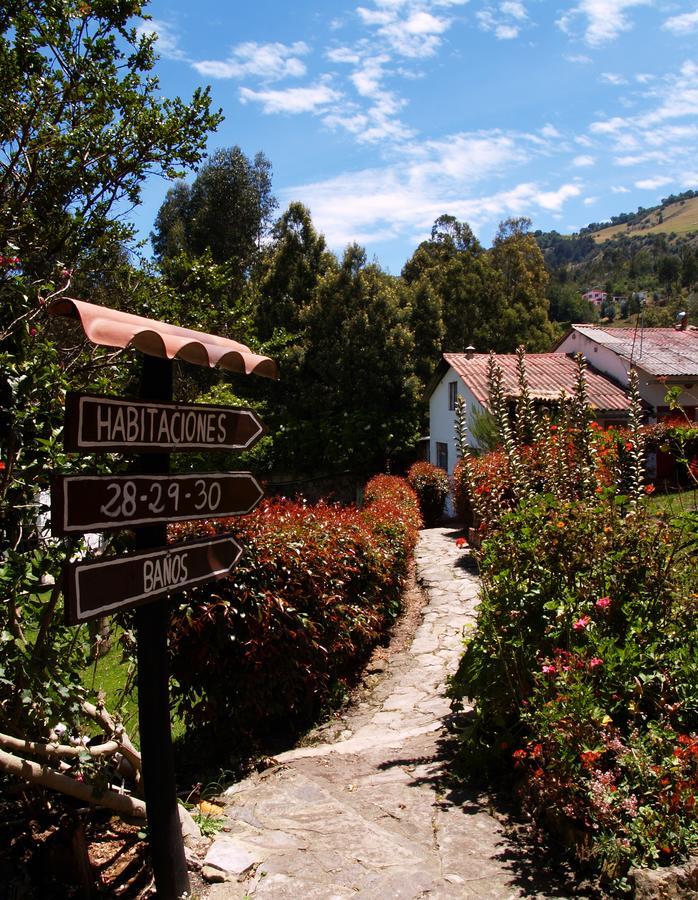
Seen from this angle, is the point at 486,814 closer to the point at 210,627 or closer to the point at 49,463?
the point at 210,627

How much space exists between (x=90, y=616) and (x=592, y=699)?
235 cm

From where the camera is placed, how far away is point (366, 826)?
369 centimetres

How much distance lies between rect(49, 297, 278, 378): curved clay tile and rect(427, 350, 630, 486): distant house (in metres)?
16.2

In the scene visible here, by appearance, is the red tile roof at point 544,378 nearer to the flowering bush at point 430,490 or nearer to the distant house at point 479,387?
the distant house at point 479,387

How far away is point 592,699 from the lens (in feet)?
11.1

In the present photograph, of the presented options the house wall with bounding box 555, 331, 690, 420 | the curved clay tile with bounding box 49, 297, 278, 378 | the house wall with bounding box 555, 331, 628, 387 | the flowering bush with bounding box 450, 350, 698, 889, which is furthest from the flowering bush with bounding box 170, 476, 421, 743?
the house wall with bounding box 555, 331, 628, 387

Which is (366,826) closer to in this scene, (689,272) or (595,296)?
(689,272)

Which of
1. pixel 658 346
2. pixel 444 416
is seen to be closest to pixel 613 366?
pixel 658 346

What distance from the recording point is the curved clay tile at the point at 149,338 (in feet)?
7.82

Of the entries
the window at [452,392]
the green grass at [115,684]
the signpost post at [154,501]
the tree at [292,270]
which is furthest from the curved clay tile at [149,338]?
the tree at [292,270]

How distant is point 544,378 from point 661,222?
15408 centimetres

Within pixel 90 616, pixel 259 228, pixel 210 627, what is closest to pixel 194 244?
pixel 259 228

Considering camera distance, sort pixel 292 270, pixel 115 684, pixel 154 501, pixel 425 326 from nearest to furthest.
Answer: pixel 154 501
pixel 115 684
pixel 292 270
pixel 425 326

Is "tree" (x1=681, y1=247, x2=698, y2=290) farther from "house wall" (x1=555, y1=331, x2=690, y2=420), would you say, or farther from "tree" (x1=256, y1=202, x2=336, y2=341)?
"tree" (x1=256, y1=202, x2=336, y2=341)
